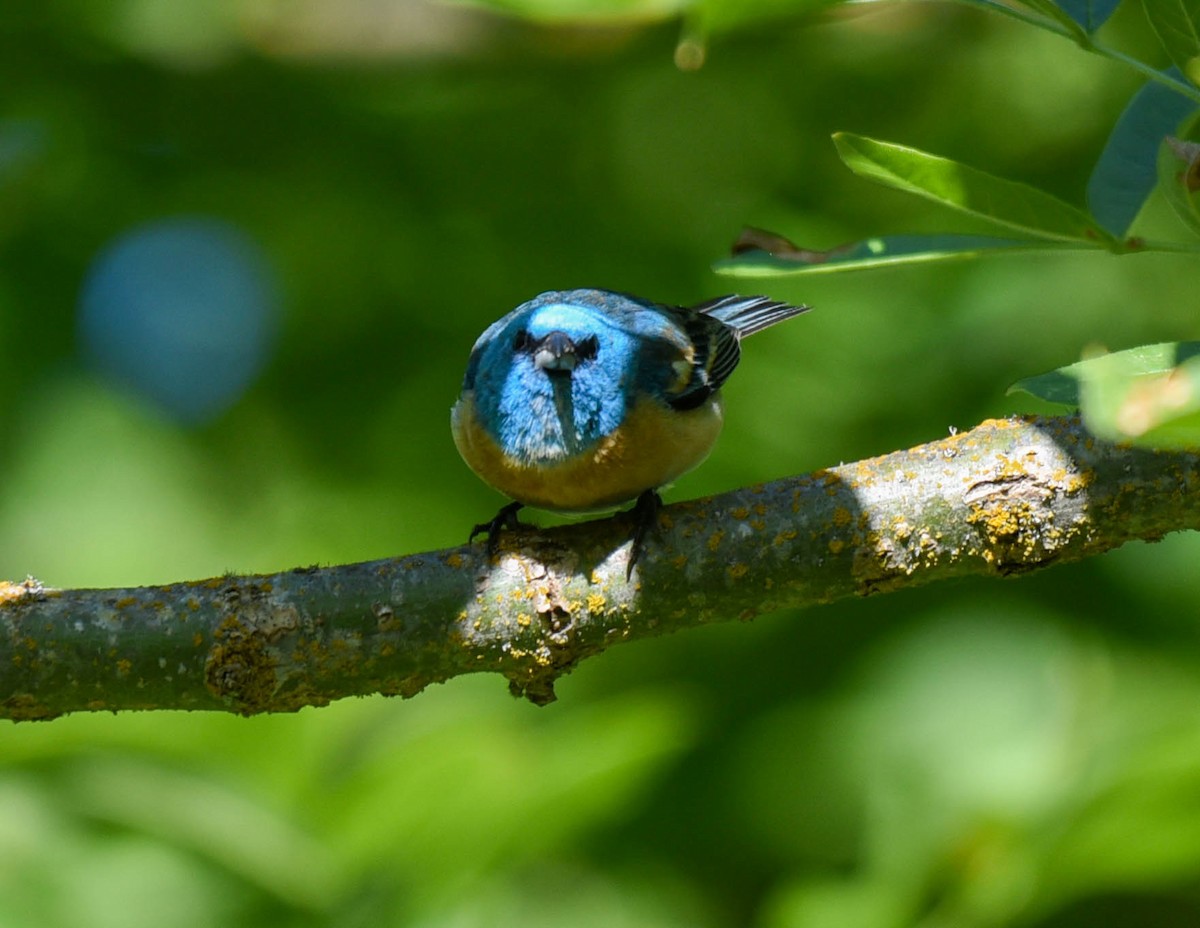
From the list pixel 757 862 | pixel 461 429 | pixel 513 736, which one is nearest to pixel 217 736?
pixel 513 736

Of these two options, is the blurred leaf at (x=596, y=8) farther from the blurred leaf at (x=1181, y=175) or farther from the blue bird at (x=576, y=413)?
the blue bird at (x=576, y=413)

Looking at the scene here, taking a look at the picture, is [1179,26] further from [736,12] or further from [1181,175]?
[736,12]

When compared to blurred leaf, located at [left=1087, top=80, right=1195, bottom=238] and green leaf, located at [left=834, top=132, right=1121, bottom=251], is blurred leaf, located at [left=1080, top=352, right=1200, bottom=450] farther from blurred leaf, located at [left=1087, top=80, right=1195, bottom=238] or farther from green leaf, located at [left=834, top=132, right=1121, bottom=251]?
blurred leaf, located at [left=1087, top=80, right=1195, bottom=238]

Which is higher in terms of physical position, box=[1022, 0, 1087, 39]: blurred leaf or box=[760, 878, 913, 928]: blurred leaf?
box=[1022, 0, 1087, 39]: blurred leaf

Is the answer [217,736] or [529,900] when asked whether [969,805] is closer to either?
[529,900]

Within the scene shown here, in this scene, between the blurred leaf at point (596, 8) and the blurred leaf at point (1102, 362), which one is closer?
the blurred leaf at point (596, 8)

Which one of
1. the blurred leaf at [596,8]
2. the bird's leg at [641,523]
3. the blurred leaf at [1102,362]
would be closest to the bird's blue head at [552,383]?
the bird's leg at [641,523]

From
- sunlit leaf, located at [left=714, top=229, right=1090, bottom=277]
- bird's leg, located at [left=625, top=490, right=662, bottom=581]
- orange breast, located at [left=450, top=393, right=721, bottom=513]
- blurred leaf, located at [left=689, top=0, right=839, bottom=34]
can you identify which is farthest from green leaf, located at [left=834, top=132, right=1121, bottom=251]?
orange breast, located at [left=450, top=393, right=721, bottom=513]
